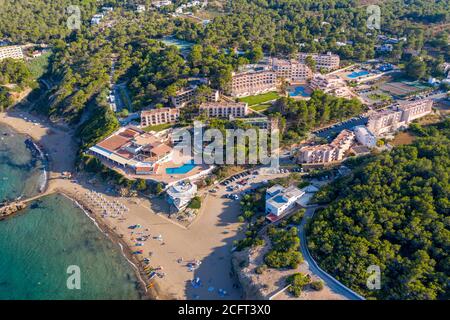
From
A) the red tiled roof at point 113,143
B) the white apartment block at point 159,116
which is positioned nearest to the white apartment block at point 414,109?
the white apartment block at point 159,116

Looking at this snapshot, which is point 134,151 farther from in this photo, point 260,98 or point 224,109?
point 260,98

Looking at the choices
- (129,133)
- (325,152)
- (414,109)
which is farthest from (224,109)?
(414,109)

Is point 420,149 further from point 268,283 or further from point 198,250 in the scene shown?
point 198,250

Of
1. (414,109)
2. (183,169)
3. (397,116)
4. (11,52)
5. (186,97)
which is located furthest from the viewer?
(11,52)

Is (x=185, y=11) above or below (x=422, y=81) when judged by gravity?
above

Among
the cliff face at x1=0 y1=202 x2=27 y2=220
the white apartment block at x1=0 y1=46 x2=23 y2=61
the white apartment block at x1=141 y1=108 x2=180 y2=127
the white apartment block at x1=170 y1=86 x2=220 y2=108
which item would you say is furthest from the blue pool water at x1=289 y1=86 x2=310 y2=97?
the white apartment block at x1=0 y1=46 x2=23 y2=61

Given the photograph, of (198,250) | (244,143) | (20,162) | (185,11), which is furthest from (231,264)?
(185,11)

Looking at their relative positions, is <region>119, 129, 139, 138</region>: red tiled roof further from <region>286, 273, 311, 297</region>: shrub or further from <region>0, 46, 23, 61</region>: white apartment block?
<region>0, 46, 23, 61</region>: white apartment block
